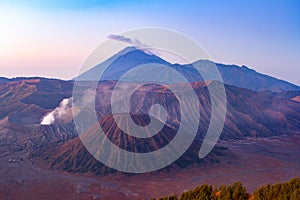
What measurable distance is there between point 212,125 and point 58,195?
60260 millimetres

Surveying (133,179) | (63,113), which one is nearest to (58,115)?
(63,113)

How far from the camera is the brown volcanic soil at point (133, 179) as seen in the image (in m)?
38.3

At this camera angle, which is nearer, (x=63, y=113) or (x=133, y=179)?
(x=133, y=179)

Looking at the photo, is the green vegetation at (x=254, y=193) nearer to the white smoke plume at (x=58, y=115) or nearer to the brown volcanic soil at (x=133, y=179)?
the brown volcanic soil at (x=133, y=179)

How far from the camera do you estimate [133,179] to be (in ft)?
148

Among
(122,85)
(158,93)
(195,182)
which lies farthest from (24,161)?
(122,85)

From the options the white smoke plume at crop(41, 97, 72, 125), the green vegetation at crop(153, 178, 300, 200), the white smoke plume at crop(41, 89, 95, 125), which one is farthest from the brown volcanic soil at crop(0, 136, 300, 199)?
the white smoke plume at crop(41, 89, 95, 125)

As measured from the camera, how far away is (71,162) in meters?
51.1

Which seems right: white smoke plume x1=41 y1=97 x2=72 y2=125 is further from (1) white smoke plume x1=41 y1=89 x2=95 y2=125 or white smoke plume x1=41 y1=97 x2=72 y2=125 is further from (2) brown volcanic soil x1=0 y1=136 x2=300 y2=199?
(2) brown volcanic soil x1=0 y1=136 x2=300 y2=199

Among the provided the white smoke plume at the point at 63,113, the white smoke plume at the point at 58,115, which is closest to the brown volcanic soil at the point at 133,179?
the white smoke plume at the point at 58,115

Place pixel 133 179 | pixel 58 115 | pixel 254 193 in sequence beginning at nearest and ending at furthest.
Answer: pixel 254 193
pixel 133 179
pixel 58 115

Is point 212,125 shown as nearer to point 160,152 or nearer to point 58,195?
point 160,152

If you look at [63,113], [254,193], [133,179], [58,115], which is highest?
[63,113]

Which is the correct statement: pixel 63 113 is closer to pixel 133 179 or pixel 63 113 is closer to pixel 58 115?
pixel 58 115
